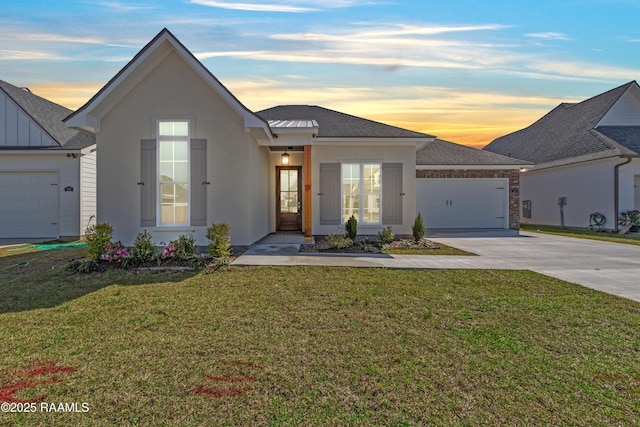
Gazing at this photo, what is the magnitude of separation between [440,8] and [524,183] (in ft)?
54.0

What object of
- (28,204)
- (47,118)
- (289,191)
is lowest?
(28,204)

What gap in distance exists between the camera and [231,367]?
Result: 300cm

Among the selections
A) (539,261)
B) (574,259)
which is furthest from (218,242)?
(574,259)

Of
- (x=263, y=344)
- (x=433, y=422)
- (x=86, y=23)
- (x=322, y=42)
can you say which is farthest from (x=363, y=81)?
(x=433, y=422)

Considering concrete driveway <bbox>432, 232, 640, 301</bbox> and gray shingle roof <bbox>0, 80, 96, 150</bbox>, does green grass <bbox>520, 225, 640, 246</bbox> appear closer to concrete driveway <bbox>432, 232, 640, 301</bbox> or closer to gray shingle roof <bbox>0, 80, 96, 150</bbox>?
concrete driveway <bbox>432, 232, 640, 301</bbox>

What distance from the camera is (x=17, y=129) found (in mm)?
12719

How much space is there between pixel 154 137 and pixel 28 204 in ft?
24.8

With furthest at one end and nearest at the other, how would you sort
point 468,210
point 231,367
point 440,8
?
point 468,210, point 440,8, point 231,367

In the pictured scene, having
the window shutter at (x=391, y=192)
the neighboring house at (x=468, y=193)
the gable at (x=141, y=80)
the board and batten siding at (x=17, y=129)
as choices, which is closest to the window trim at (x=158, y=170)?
the gable at (x=141, y=80)

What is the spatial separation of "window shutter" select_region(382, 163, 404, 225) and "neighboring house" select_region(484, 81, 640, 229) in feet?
A: 35.3

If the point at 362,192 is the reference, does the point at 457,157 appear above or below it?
above

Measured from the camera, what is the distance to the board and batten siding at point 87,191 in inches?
501

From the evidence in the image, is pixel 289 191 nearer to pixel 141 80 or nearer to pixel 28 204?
pixel 141 80

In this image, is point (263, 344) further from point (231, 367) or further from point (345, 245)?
point (345, 245)
